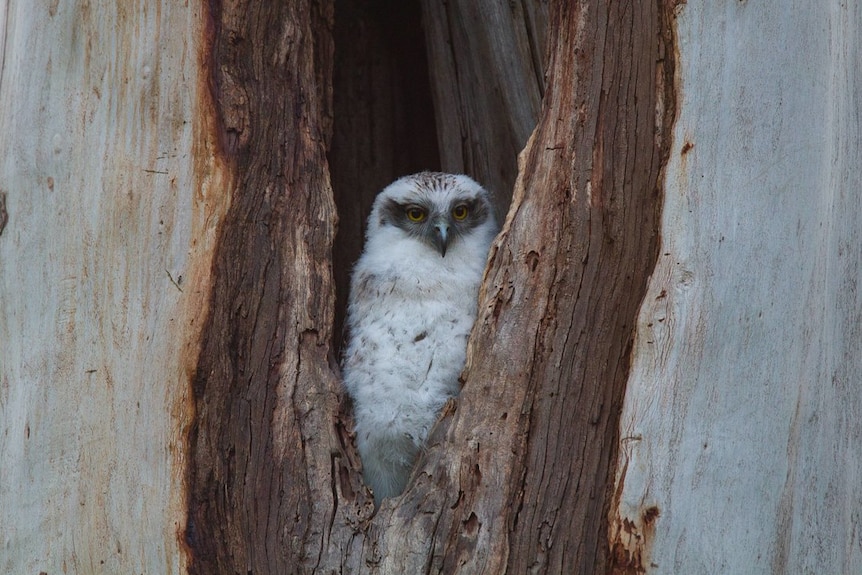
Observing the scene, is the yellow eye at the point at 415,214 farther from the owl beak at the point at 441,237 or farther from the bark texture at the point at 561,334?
the bark texture at the point at 561,334

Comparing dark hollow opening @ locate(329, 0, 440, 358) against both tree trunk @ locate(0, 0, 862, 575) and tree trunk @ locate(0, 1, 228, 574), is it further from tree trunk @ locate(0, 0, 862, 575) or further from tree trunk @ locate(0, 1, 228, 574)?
tree trunk @ locate(0, 1, 228, 574)

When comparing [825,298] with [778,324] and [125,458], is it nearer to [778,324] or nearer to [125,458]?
[778,324]

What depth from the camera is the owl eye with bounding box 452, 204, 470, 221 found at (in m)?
4.11

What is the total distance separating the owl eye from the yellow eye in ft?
0.45

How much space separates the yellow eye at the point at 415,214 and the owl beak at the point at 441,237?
141 millimetres

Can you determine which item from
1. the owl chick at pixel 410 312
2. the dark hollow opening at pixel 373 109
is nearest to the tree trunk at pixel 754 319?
the owl chick at pixel 410 312

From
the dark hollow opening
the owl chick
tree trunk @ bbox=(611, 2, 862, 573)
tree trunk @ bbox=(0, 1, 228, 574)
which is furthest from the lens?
the dark hollow opening

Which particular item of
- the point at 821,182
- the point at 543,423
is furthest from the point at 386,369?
the point at 821,182

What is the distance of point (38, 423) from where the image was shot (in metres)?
3.10

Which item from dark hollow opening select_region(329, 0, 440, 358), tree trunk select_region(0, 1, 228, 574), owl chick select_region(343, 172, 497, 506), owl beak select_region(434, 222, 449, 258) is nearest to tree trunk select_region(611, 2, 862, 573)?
owl chick select_region(343, 172, 497, 506)

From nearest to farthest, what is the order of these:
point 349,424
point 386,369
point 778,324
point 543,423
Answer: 1. point 778,324
2. point 543,423
3. point 349,424
4. point 386,369

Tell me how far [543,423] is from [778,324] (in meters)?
0.77

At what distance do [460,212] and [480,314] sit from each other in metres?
1.08

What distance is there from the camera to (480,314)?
3.15 meters
